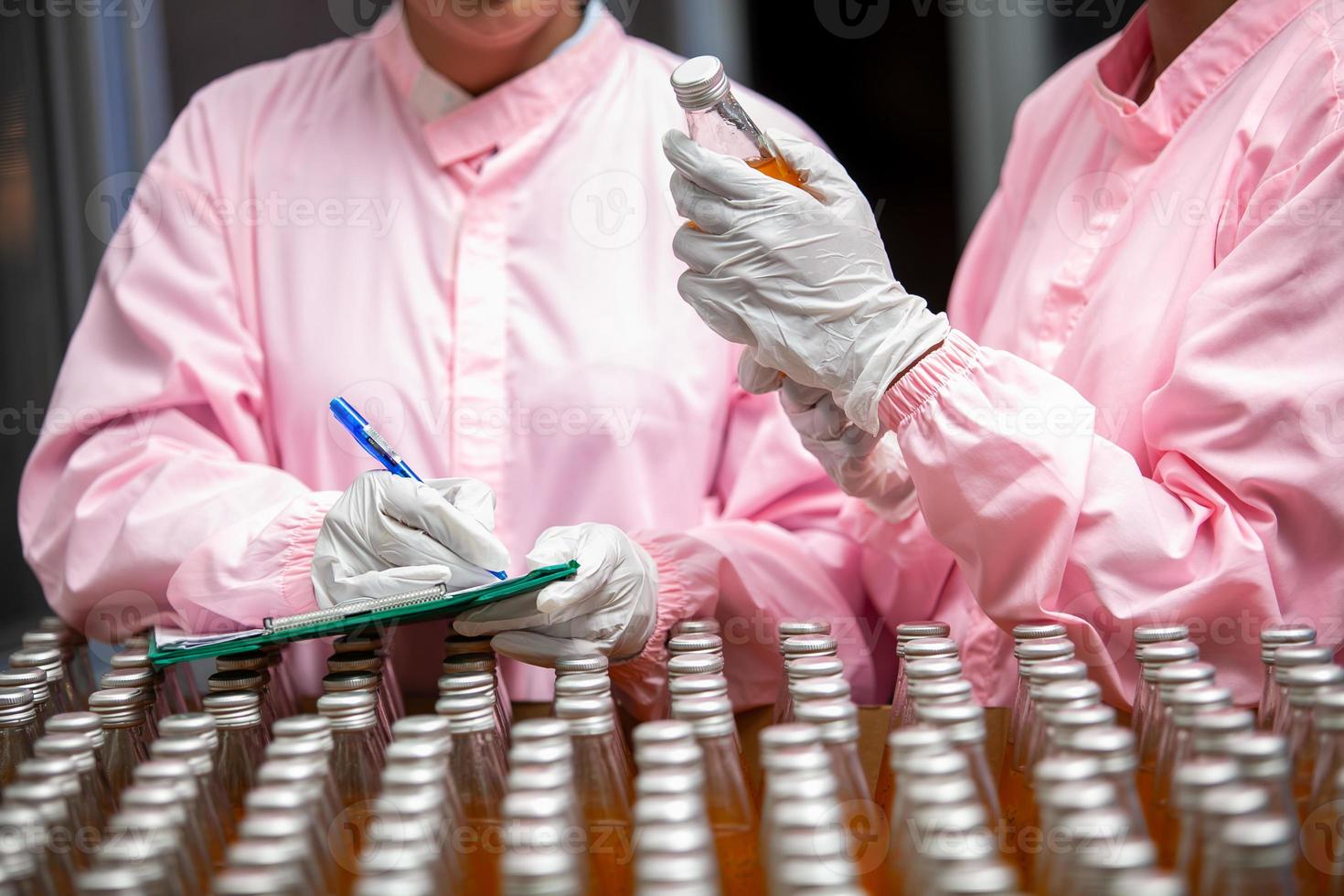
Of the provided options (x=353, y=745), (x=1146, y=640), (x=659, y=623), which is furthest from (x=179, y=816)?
(x=1146, y=640)

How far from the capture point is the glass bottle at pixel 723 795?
88cm

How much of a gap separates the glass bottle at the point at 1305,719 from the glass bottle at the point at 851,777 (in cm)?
21

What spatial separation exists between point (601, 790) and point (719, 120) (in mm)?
615

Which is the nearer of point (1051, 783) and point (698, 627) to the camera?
point (1051, 783)

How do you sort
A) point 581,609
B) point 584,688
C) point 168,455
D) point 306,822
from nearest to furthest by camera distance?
1. point 306,822
2. point 584,688
3. point 581,609
4. point 168,455

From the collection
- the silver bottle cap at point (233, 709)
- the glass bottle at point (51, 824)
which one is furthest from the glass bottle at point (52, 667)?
the glass bottle at point (51, 824)

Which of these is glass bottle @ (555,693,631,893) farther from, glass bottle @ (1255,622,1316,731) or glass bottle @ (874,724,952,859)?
glass bottle @ (1255,622,1316,731)

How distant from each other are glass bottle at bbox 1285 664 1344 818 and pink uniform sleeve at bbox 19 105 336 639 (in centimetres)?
89

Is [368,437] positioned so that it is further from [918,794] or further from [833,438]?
Answer: [918,794]

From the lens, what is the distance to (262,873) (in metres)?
0.68

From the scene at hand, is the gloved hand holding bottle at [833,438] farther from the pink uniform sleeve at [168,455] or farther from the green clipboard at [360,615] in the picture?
the pink uniform sleeve at [168,455]

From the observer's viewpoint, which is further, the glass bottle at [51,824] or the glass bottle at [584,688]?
the glass bottle at [584,688]

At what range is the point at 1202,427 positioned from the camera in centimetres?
113

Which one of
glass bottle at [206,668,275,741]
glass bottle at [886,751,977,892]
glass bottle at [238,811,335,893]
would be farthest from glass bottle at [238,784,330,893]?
glass bottle at [886,751,977,892]
